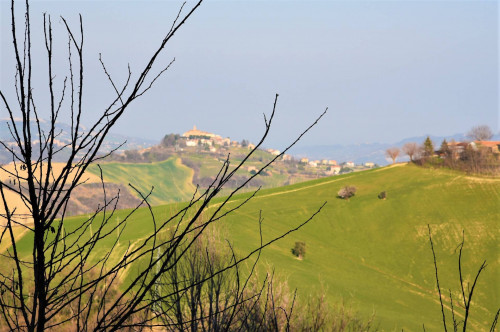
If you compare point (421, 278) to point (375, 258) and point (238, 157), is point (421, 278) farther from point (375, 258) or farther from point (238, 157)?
point (238, 157)

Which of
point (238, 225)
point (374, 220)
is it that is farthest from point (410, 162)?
point (238, 225)

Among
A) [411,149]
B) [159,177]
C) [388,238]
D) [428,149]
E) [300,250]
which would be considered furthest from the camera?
[159,177]

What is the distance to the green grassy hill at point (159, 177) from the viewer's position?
15512 centimetres

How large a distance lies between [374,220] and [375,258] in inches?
298

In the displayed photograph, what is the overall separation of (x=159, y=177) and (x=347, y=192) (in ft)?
383

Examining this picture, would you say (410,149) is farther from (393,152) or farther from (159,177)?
(159,177)

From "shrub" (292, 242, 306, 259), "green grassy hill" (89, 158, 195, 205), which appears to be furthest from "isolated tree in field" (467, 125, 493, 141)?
"green grassy hill" (89, 158, 195, 205)

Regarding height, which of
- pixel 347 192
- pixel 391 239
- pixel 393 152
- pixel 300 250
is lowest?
pixel 391 239

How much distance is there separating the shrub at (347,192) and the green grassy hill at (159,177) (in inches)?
3841

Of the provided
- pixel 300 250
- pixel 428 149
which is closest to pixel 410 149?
pixel 428 149

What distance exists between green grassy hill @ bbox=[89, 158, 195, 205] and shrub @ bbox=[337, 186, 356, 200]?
97.6m

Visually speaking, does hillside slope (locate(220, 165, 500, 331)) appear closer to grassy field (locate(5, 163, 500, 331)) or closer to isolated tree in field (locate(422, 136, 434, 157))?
grassy field (locate(5, 163, 500, 331))

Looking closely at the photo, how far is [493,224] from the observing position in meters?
49.9

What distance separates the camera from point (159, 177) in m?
168
